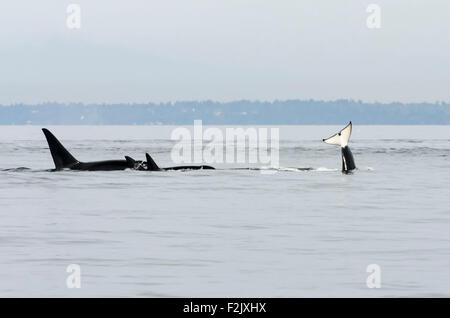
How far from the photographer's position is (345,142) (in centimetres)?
3872

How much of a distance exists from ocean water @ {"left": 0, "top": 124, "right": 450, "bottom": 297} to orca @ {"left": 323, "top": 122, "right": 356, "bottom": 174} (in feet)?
5.74

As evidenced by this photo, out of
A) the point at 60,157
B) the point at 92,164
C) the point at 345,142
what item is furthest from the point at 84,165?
the point at 345,142

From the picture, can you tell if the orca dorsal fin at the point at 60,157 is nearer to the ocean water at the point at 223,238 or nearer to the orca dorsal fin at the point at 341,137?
the ocean water at the point at 223,238

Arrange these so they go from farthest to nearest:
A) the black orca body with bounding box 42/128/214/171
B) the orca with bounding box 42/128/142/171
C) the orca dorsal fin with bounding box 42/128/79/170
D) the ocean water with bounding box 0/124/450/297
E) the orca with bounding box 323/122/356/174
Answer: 1. the orca with bounding box 42/128/142/171
2. the black orca body with bounding box 42/128/214/171
3. the orca dorsal fin with bounding box 42/128/79/170
4. the orca with bounding box 323/122/356/174
5. the ocean water with bounding box 0/124/450/297

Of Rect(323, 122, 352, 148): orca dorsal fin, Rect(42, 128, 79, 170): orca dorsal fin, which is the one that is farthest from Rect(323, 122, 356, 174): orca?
Rect(42, 128, 79, 170): orca dorsal fin

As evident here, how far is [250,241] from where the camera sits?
19.9 m

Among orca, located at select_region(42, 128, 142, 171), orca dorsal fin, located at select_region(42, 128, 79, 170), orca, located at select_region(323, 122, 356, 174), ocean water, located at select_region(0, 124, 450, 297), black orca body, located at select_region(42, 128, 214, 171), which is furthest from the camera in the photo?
orca, located at select_region(42, 128, 142, 171)

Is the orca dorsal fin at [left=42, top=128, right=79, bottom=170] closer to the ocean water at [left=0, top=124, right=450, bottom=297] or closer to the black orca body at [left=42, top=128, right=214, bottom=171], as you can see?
the black orca body at [left=42, top=128, right=214, bottom=171]

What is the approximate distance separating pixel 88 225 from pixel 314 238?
17.7 feet

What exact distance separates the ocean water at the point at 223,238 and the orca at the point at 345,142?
1749 mm

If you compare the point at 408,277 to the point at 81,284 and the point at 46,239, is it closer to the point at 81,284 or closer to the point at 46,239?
the point at 81,284

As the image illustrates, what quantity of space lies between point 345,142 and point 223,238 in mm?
18972

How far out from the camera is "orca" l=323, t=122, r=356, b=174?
1487 inches
